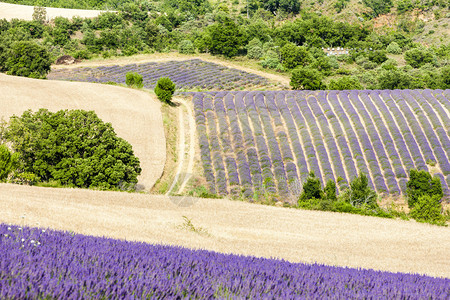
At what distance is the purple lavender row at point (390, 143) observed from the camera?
38.1 metres

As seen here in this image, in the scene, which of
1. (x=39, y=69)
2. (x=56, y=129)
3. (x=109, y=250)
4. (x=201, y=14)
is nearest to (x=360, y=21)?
(x=201, y=14)

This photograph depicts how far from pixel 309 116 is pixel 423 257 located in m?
32.0

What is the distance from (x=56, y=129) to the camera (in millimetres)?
29438

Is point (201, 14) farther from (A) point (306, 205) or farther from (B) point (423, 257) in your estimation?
(B) point (423, 257)

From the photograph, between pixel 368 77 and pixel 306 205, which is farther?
pixel 368 77

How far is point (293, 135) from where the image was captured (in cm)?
4412

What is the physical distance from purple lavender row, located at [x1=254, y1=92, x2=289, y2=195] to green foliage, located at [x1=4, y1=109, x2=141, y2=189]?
474 inches

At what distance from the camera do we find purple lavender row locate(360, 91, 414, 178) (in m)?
38.1

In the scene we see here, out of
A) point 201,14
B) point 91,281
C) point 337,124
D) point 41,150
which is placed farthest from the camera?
point 201,14

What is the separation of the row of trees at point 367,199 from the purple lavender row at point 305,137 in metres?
3.79

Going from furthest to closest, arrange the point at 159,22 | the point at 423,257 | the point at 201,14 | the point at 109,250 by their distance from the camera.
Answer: the point at 201,14, the point at 159,22, the point at 423,257, the point at 109,250

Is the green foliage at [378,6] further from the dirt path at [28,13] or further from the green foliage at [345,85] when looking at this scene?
the green foliage at [345,85]

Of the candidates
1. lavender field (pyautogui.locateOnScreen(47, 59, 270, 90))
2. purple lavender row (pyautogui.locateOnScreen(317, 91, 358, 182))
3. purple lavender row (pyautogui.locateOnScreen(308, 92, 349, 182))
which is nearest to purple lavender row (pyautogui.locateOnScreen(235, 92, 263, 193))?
purple lavender row (pyautogui.locateOnScreen(308, 92, 349, 182))

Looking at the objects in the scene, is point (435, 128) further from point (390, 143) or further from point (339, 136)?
point (339, 136)
